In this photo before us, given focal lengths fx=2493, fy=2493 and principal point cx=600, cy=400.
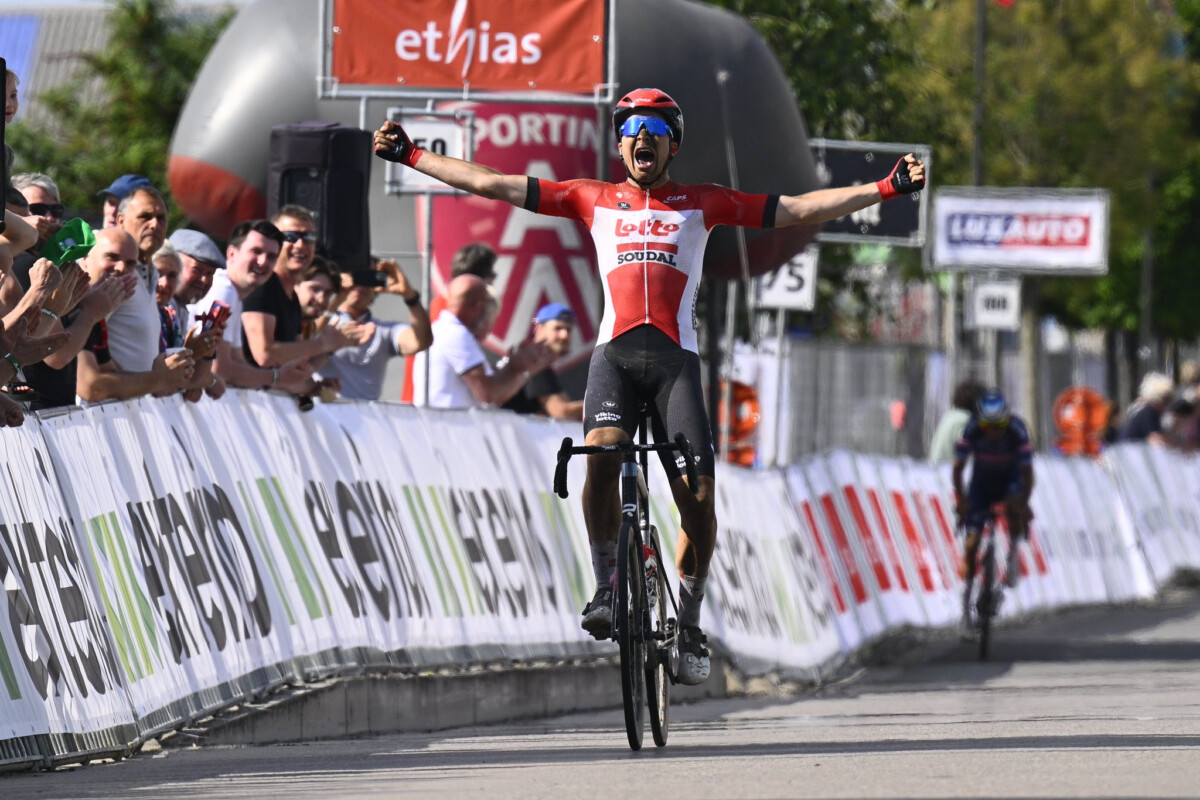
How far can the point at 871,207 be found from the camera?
2167 centimetres

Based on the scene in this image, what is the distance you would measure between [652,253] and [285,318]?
320cm

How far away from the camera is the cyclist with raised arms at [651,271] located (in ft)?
31.3

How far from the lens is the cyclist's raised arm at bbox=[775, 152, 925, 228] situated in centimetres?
956

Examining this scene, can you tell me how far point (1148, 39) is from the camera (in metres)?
45.8

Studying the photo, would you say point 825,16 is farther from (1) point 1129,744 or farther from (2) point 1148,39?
(2) point 1148,39

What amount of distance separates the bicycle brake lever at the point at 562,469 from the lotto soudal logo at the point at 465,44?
6508 mm

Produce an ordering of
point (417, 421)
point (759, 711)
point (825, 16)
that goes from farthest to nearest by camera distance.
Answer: point (825, 16), point (759, 711), point (417, 421)

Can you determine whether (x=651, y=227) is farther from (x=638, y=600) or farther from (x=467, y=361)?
(x=467, y=361)

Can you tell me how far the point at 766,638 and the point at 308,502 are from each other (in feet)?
15.6

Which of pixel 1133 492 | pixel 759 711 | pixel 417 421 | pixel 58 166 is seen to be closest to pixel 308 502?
pixel 417 421

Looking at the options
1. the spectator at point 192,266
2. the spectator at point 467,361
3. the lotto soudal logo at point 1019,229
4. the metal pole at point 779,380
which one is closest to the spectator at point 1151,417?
the lotto soudal logo at point 1019,229

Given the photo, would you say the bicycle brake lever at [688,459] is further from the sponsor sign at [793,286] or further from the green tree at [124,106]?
the green tree at [124,106]

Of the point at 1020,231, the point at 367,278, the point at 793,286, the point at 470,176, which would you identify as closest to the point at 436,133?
the point at 367,278

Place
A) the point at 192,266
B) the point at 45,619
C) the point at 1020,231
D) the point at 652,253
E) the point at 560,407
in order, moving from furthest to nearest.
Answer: the point at 1020,231, the point at 560,407, the point at 192,266, the point at 652,253, the point at 45,619
